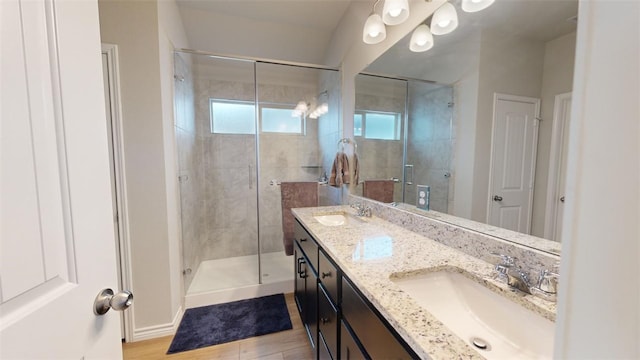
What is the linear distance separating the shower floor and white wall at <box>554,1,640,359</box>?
8.02 ft

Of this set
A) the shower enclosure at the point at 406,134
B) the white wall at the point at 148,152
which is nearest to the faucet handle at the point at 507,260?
the shower enclosure at the point at 406,134

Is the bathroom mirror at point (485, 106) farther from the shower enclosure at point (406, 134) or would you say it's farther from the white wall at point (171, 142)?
the white wall at point (171, 142)

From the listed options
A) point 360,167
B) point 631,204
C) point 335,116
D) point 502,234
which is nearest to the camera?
point 631,204

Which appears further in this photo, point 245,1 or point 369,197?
point 245,1

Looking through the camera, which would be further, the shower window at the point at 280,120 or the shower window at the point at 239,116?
the shower window at the point at 280,120

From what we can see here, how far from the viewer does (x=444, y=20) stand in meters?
1.22

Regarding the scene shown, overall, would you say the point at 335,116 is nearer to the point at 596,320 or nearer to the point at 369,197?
the point at 369,197

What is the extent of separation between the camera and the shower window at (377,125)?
1772mm

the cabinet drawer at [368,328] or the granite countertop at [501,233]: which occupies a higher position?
the granite countertop at [501,233]

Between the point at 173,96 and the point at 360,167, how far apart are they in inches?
65.5

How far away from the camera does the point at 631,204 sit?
252 mm

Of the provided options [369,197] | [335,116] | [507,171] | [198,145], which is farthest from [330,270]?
[198,145]

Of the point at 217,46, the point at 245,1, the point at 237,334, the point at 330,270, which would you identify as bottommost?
the point at 237,334

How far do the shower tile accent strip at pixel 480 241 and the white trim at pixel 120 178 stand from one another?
186 cm
